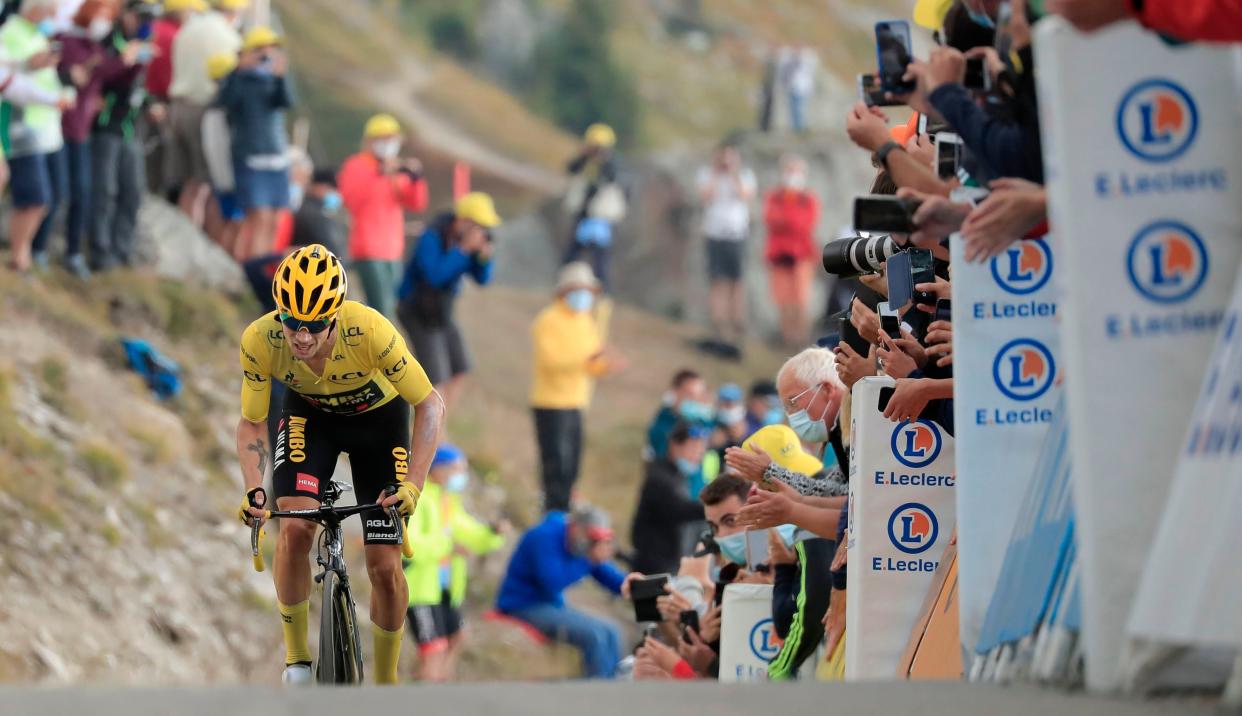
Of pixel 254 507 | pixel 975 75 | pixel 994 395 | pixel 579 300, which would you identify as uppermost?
pixel 975 75

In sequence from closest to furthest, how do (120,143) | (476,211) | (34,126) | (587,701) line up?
(587,701), (34,126), (476,211), (120,143)

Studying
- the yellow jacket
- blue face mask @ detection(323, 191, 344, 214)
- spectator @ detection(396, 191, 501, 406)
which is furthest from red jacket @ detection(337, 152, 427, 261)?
the yellow jacket

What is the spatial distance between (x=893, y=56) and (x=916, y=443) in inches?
63.8

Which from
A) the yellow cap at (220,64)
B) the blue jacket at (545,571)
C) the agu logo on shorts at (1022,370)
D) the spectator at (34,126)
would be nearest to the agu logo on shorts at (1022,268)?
the agu logo on shorts at (1022,370)

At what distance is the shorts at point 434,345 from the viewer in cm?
1809

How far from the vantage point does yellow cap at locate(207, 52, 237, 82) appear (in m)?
18.6

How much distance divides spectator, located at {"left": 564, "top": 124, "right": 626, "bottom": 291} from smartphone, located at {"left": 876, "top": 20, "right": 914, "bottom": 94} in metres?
18.0

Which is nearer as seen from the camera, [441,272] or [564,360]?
[441,272]

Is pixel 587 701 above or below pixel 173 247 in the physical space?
below

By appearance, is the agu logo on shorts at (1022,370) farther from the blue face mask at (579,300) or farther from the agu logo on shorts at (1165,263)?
the blue face mask at (579,300)

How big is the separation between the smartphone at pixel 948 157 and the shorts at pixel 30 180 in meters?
11.9

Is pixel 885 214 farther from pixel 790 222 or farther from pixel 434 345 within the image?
pixel 790 222

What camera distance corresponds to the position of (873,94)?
23.1ft

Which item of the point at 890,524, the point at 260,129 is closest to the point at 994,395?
the point at 890,524
